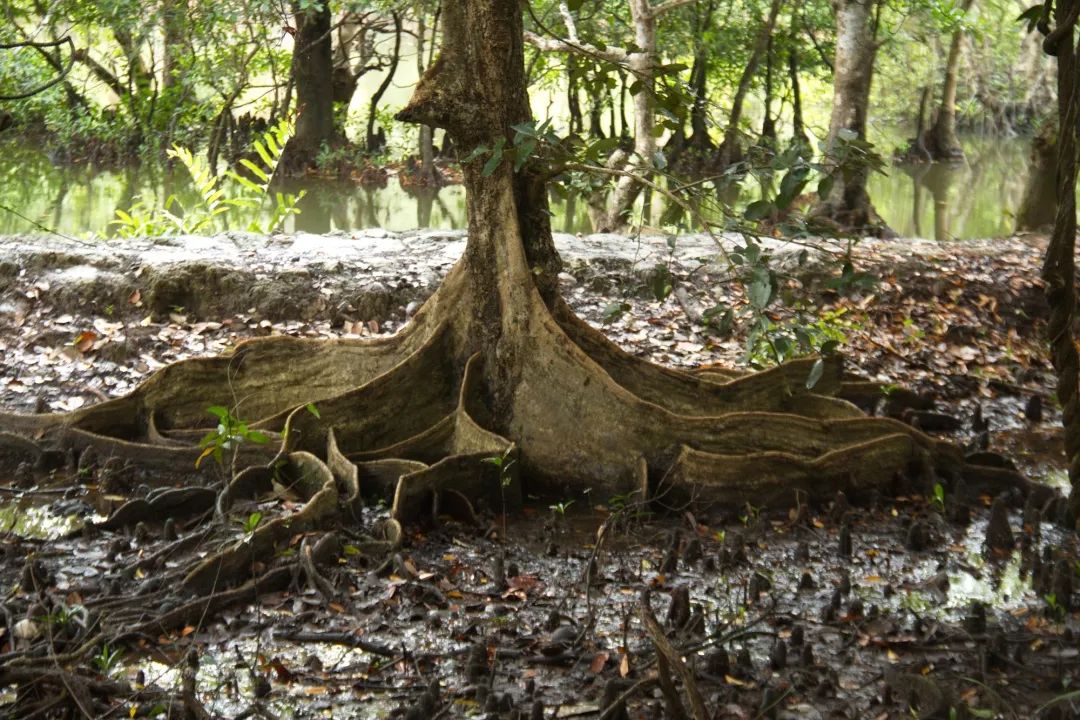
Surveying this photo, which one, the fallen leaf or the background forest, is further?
the background forest

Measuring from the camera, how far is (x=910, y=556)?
17.6 feet

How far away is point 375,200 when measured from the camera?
1922 cm

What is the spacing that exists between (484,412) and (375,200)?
44.6 feet

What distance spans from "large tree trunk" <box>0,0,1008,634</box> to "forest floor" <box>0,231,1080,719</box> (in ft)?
0.58

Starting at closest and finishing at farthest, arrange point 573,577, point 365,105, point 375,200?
1. point 573,577
2. point 375,200
3. point 365,105

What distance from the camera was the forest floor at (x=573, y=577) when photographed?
391cm

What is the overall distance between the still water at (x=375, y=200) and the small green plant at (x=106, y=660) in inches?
409

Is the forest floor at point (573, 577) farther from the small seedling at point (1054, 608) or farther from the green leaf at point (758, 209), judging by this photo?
the green leaf at point (758, 209)

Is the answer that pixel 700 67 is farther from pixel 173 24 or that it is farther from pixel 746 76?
pixel 173 24

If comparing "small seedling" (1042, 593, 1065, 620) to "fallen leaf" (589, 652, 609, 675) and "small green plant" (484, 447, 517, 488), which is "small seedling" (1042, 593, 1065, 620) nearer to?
"fallen leaf" (589, 652, 609, 675)

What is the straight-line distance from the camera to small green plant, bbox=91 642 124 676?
3969mm

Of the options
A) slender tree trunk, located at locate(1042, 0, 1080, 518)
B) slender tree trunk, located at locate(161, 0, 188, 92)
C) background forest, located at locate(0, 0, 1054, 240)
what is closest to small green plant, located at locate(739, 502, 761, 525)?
slender tree trunk, located at locate(1042, 0, 1080, 518)

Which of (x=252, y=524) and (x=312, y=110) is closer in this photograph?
(x=252, y=524)

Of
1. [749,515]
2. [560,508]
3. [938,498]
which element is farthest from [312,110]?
[938,498]
